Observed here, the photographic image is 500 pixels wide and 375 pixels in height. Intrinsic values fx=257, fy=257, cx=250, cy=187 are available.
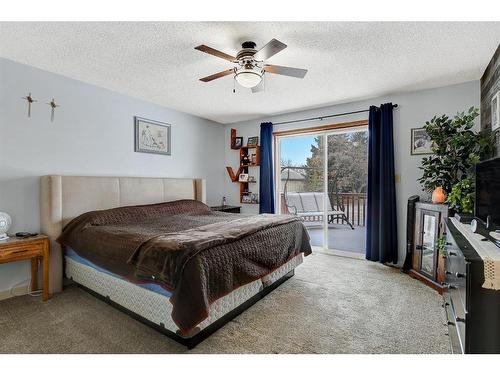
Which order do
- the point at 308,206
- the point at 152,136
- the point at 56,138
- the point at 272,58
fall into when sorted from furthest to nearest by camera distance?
the point at 308,206, the point at 152,136, the point at 56,138, the point at 272,58

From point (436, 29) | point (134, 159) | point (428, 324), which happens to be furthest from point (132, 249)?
point (436, 29)

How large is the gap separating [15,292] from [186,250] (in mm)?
2270

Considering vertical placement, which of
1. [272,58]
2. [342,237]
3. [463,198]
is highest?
[272,58]

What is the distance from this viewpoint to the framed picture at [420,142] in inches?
132

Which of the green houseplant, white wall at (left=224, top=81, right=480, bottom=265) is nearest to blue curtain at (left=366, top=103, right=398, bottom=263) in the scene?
white wall at (left=224, top=81, right=480, bottom=265)

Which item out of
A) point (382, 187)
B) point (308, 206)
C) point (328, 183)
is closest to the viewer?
point (382, 187)

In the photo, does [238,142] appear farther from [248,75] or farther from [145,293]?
[145,293]

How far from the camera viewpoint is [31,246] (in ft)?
8.05

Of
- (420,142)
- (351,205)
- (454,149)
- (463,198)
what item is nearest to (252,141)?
(351,205)

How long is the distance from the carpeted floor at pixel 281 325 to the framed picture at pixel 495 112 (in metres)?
1.76

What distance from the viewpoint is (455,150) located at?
2801 millimetres

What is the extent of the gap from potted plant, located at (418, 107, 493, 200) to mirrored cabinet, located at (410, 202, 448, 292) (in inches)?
12.3
